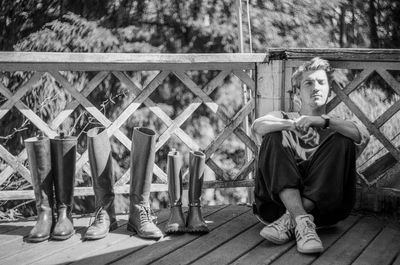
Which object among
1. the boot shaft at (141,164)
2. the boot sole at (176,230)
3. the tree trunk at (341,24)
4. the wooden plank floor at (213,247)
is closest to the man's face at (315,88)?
the wooden plank floor at (213,247)

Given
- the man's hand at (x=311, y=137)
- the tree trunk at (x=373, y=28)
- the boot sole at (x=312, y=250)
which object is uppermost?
the tree trunk at (x=373, y=28)

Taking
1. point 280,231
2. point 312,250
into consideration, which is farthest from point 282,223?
point 312,250

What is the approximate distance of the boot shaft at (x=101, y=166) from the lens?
2.79 metres

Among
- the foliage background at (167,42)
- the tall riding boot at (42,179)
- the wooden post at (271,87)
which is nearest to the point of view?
the tall riding boot at (42,179)

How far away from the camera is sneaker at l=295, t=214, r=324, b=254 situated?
246cm

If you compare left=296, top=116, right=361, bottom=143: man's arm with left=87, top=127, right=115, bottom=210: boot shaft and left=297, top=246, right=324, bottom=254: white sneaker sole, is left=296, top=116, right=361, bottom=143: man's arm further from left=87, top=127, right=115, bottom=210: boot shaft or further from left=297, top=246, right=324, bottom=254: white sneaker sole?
left=87, top=127, right=115, bottom=210: boot shaft

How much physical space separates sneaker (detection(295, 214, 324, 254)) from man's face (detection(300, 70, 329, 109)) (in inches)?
25.9

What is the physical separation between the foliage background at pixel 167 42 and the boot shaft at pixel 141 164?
155cm

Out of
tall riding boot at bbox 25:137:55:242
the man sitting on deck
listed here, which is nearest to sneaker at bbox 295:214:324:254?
the man sitting on deck

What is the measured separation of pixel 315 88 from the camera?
110 inches

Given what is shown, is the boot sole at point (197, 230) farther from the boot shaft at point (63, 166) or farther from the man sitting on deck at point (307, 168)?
the boot shaft at point (63, 166)

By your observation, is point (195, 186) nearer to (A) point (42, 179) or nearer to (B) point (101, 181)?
(B) point (101, 181)

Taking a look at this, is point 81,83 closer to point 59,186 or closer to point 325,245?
point 59,186

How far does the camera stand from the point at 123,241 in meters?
2.73
